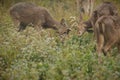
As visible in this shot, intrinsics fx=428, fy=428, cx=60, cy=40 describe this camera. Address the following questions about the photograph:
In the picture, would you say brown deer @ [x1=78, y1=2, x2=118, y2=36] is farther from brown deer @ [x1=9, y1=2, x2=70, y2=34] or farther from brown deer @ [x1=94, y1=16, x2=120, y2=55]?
brown deer @ [x1=94, y1=16, x2=120, y2=55]

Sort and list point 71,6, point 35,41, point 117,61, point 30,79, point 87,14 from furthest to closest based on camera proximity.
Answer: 1. point 71,6
2. point 87,14
3. point 35,41
4. point 117,61
5. point 30,79

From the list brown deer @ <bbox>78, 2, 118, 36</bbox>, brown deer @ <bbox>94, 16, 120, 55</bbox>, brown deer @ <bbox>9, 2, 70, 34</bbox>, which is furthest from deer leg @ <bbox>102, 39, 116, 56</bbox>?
brown deer @ <bbox>9, 2, 70, 34</bbox>

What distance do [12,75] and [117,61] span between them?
226 centimetres

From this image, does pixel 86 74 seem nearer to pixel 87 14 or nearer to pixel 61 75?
pixel 61 75

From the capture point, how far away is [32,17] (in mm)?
14453

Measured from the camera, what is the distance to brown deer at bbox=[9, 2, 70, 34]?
1424 centimetres

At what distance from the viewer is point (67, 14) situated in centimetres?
1731

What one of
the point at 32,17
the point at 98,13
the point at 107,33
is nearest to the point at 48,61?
the point at 107,33

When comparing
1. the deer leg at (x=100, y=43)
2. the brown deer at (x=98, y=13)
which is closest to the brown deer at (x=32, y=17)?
the brown deer at (x=98, y=13)

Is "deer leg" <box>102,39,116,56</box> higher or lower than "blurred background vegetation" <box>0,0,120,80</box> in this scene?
lower

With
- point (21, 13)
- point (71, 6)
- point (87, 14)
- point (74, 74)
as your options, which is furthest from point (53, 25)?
point (74, 74)

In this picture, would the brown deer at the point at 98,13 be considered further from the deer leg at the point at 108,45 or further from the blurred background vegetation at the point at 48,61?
the deer leg at the point at 108,45

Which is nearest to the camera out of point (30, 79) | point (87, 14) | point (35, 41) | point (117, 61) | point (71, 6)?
point (30, 79)

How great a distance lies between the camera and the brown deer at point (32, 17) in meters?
14.2
